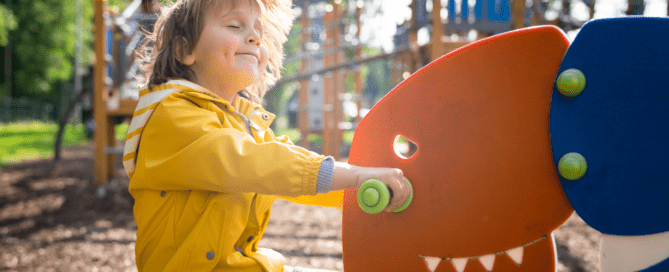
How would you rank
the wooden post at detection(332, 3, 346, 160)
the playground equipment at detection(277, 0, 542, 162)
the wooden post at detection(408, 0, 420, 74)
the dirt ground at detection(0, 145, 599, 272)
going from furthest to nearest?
the wooden post at detection(332, 3, 346, 160) → the playground equipment at detection(277, 0, 542, 162) → the wooden post at detection(408, 0, 420, 74) → the dirt ground at detection(0, 145, 599, 272)

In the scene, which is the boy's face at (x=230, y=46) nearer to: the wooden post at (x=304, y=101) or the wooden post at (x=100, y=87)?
the wooden post at (x=100, y=87)

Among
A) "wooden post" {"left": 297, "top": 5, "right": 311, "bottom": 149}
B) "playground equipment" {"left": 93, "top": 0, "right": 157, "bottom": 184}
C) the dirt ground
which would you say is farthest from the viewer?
"wooden post" {"left": 297, "top": 5, "right": 311, "bottom": 149}

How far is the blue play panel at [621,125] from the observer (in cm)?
82

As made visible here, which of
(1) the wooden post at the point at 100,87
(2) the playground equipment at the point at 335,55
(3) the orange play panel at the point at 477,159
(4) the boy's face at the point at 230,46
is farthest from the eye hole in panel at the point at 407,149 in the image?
(1) the wooden post at the point at 100,87

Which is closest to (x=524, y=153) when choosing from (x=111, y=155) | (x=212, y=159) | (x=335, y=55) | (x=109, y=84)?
(x=212, y=159)

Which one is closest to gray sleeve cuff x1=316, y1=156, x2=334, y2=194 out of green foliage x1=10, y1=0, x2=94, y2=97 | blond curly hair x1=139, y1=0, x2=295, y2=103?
blond curly hair x1=139, y1=0, x2=295, y2=103

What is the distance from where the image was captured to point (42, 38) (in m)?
20.3

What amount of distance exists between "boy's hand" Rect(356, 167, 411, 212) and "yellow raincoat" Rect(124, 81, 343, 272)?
0.11m

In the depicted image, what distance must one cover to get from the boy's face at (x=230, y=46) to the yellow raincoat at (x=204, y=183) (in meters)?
0.09

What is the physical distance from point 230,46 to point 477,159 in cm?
74

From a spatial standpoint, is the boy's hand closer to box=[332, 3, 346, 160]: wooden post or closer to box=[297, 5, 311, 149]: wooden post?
box=[332, 3, 346, 160]: wooden post

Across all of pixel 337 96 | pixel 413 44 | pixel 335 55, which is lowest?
pixel 337 96

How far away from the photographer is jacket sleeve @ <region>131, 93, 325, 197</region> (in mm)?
918

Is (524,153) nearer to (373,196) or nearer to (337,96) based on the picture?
(373,196)
